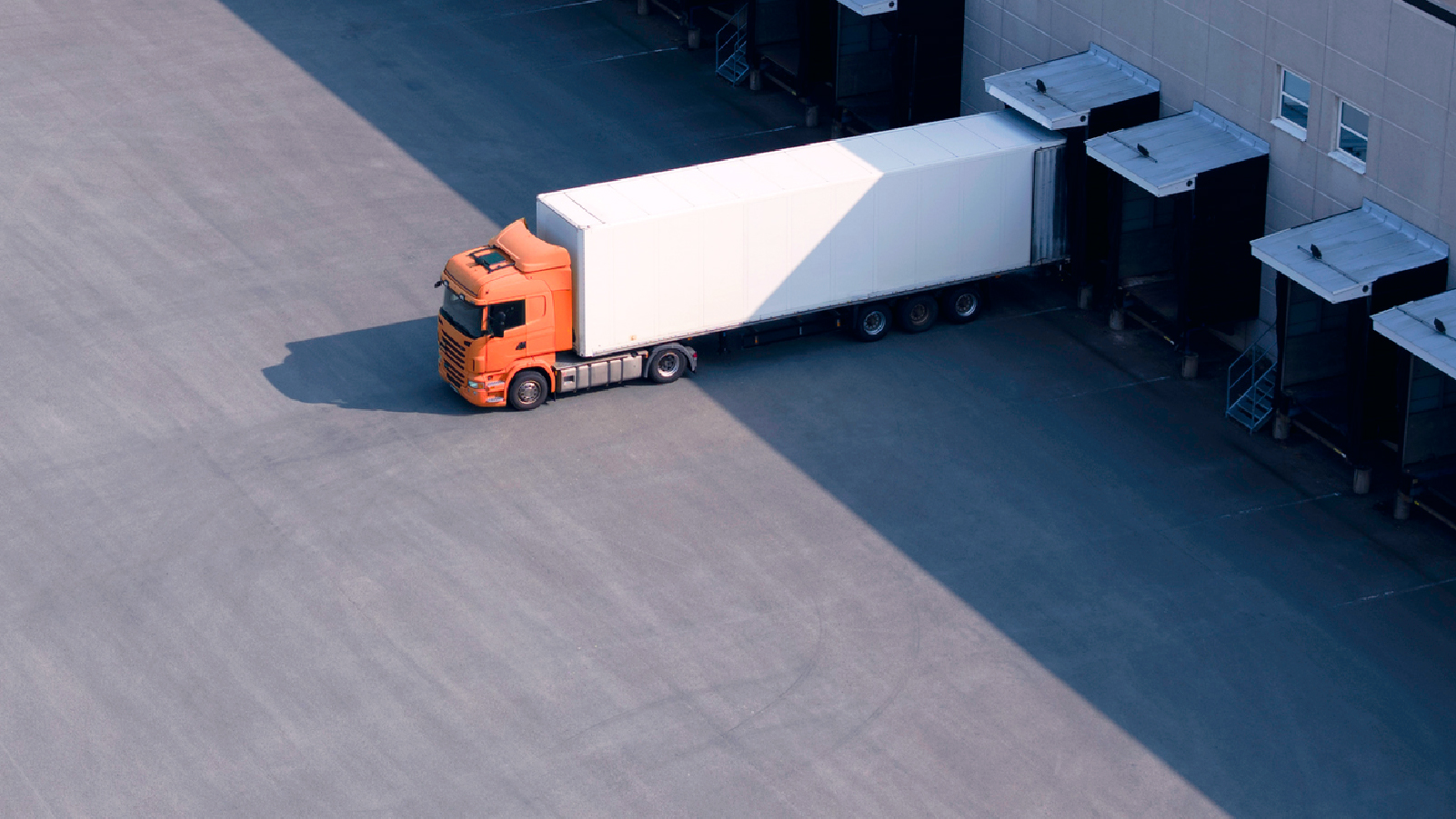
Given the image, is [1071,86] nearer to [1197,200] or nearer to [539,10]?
[1197,200]

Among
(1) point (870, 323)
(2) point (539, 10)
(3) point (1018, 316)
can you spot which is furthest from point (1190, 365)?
(2) point (539, 10)

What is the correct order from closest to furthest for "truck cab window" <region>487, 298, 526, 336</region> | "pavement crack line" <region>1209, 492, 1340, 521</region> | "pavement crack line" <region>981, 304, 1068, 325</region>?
"pavement crack line" <region>1209, 492, 1340, 521</region> < "truck cab window" <region>487, 298, 526, 336</region> < "pavement crack line" <region>981, 304, 1068, 325</region>

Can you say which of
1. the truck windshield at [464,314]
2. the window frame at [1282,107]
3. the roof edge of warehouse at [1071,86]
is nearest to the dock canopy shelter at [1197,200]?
the window frame at [1282,107]

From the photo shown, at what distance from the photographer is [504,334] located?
40000 mm

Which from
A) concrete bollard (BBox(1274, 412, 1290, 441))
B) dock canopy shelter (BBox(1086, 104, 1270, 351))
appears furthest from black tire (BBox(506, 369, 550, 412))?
concrete bollard (BBox(1274, 412, 1290, 441))

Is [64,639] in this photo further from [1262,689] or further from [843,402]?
[1262,689]

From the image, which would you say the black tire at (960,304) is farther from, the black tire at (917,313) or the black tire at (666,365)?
the black tire at (666,365)

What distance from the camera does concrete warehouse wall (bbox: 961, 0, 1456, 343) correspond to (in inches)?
1432

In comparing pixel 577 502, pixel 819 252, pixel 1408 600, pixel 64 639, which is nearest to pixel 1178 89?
pixel 819 252

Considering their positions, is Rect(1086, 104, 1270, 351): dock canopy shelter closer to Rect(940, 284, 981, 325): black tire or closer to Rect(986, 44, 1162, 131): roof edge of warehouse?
Rect(986, 44, 1162, 131): roof edge of warehouse

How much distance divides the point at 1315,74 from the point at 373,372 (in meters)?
19.8

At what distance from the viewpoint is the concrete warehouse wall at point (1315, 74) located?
36375 mm

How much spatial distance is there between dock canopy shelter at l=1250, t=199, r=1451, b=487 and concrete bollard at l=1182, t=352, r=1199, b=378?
2323 mm

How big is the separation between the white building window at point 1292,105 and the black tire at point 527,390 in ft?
51.0
